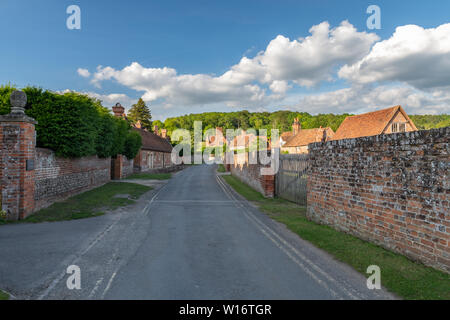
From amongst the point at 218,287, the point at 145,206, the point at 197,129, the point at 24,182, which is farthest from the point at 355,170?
the point at 197,129

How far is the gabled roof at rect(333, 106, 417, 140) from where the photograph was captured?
32656 mm

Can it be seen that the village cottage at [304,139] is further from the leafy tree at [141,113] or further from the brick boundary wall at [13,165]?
the brick boundary wall at [13,165]

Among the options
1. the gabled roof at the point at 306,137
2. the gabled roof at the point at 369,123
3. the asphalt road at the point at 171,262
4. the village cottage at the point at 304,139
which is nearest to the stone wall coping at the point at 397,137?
the asphalt road at the point at 171,262

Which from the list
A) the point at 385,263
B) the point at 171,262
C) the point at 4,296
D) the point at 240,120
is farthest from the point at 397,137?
the point at 240,120

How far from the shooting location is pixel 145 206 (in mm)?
12031

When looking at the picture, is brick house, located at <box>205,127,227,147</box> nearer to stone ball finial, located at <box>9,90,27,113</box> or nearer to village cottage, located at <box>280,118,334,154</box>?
village cottage, located at <box>280,118,334,154</box>

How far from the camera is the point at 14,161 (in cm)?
882

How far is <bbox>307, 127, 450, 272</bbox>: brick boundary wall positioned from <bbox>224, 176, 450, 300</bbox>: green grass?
0.25 metres

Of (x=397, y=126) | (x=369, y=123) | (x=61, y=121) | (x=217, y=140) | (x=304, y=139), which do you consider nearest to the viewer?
(x=61, y=121)

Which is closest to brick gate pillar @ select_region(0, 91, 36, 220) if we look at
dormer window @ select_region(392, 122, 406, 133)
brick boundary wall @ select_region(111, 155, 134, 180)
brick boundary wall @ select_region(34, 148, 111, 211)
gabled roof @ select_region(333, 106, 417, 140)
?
brick boundary wall @ select_region(34, 148, 111, 211)

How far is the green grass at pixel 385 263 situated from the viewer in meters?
4.24

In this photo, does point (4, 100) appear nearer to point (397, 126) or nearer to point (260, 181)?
point (260, 181)

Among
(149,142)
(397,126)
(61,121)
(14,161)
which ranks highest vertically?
(397,126)

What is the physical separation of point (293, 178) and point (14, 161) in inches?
446
